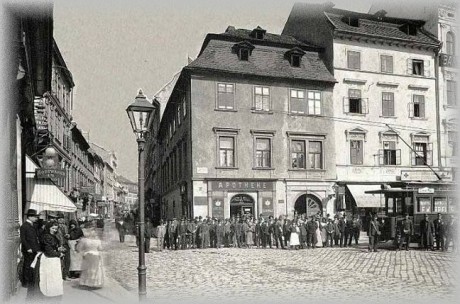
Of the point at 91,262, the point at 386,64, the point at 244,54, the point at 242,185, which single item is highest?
the point at 244,54

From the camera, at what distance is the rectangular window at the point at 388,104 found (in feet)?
95.6

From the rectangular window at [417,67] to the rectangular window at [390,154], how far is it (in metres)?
4.82

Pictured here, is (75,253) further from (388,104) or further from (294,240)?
(388,104)

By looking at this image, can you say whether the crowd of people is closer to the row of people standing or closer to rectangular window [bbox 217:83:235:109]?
the row of people standing

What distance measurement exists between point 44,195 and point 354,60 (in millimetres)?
21612

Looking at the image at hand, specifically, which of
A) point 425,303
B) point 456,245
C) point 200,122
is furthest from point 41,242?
point 200,122

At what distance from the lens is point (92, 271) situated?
32.6 feet

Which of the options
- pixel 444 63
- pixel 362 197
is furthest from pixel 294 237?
pixel 444 63

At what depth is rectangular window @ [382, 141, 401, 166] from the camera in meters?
28.8

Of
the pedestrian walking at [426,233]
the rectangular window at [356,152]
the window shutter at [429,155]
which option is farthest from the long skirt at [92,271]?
the window shutter at [429,155]

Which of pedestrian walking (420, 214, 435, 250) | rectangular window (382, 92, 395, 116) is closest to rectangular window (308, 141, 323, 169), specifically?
rectangular window (382, 92, 395, 116)

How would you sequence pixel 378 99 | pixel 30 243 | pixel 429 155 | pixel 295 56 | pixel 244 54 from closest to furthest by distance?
pixel 30 243 < pixel 244 54 < pixel 295 56 < pixel 378 99 < pixel 429 155

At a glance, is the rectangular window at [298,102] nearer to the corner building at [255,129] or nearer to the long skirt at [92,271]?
the corner building at [255,129]

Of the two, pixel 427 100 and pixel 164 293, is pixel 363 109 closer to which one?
pixel 427 100
